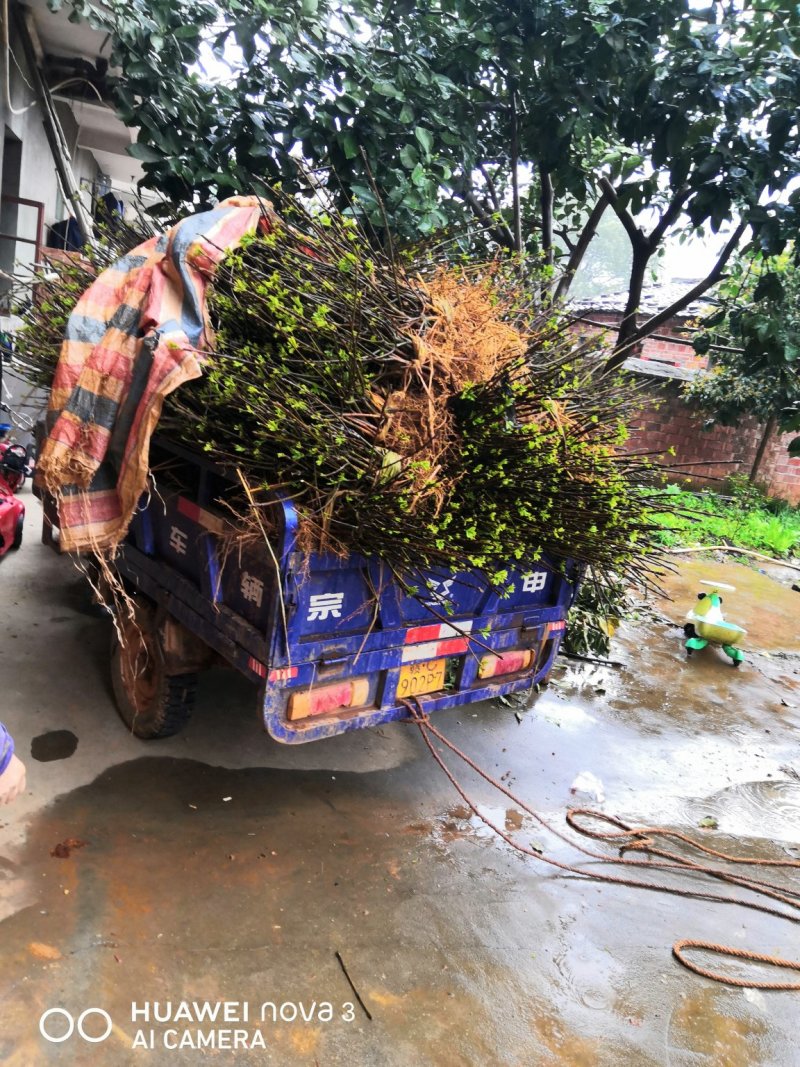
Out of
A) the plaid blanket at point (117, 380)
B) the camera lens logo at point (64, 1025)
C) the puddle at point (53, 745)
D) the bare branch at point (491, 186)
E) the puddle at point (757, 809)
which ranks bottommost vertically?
the camera lens logo at point (64, 1025)

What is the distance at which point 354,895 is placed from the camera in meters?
2.70

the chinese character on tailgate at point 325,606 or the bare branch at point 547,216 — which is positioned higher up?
the bare branch at point 547,216

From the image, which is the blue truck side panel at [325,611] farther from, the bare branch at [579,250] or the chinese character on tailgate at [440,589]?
the bare branch at [579,250]

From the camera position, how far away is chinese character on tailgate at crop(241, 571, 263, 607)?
2637mm

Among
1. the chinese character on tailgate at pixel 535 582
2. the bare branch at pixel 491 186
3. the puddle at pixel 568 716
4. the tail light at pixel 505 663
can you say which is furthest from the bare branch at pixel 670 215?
the puddle at pixel 568 716

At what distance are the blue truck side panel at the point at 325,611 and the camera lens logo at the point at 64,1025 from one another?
0.95 meters

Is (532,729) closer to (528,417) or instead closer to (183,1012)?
(528,417)

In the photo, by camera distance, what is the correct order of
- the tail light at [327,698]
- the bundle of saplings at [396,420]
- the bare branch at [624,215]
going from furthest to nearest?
the bare branch at [624,215]
the tail light at [327,698]
the bundle of saplings at [396,420]

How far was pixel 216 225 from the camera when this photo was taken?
2.98 m

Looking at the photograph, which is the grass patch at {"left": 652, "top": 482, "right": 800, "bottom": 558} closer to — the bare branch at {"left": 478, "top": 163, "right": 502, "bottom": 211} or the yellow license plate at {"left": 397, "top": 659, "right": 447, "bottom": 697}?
the bare branch at {"left": 478, "top": 163, "right": 502, "bottom": 211}

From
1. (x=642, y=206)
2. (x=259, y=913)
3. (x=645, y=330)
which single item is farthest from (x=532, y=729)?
(x=642, y=206)

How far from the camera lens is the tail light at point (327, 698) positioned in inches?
105

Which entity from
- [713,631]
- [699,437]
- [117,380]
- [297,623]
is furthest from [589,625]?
[699,437]

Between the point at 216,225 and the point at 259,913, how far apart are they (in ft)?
8.62
